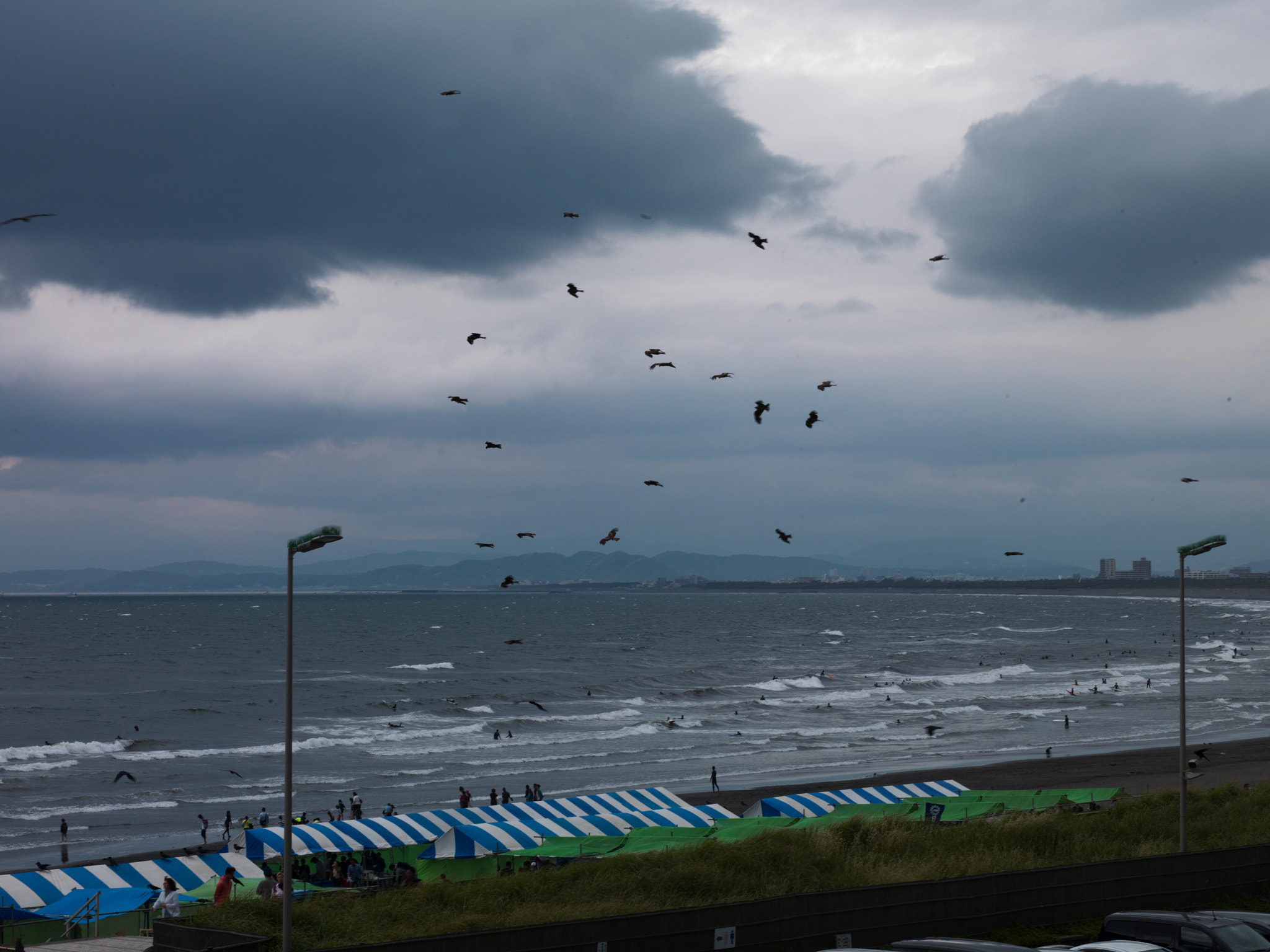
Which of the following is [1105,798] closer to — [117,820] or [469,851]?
[469,851]

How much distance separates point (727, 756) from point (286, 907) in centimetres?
4705

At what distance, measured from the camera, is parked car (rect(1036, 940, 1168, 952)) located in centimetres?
1326

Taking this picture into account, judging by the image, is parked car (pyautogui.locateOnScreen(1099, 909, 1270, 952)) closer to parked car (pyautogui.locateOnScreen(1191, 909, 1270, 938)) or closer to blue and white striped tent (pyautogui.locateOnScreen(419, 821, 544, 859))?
parked car (pyautogui.locateOnScreen(1191, 909, 1270, 938))

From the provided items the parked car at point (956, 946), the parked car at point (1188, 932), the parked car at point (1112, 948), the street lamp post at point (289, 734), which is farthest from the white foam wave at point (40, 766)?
the parked car at point (1112, 948)

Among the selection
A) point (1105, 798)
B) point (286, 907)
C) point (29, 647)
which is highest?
point (286, 907)

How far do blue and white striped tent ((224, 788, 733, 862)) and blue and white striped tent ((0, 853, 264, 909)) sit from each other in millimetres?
868

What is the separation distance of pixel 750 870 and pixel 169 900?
10512 millimetres

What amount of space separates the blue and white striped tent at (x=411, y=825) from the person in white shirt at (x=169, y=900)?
8.49ft

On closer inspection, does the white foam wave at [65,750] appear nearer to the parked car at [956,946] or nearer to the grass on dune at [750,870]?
the grass on dune at [750,870]

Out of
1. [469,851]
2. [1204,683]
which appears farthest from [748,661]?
[469,851]

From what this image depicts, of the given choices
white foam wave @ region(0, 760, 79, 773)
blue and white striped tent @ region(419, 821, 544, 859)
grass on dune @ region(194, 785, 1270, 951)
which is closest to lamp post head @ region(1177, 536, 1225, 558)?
grass on dune @ region(194, 785, 1270, 951)

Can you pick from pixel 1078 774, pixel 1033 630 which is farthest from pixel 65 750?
pixel 1033 630

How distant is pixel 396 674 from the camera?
106375mm

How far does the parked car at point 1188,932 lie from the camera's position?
14.2 m
